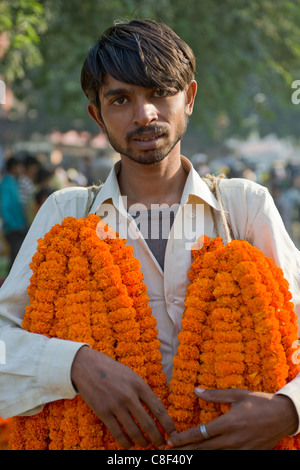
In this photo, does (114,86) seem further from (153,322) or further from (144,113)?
(153,322)

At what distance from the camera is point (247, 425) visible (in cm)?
169

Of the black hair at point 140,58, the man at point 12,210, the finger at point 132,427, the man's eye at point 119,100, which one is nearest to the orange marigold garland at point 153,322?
the finger at point 132,427

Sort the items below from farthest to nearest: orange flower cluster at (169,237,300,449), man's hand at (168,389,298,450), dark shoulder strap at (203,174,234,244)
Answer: dark shoulder strap at (203,174,234,244)
orange flower cluster at (169,237,300,449)
man's hand at (168,389,298,450)

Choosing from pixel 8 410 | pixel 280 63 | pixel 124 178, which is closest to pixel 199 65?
pixel 280 63

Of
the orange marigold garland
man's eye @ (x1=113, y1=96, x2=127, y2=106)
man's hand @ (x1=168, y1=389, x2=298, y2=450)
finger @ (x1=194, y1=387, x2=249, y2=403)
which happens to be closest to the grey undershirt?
the orange marigold garland

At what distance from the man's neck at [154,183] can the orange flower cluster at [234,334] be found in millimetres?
423

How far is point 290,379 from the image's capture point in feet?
6.10

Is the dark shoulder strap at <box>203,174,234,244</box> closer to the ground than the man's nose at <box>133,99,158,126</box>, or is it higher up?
closer to the ground

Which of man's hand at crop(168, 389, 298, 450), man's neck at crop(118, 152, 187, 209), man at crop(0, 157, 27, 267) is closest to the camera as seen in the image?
man's hand at crop(168, 389, 298, 450)

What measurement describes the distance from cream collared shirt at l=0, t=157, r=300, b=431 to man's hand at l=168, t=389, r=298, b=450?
0.13 metres

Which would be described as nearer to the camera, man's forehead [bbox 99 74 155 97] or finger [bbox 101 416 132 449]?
finger [bbox 101 416 132 449]

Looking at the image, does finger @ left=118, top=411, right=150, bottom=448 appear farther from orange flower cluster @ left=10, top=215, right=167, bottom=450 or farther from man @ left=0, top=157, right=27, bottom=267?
man @ left=0, top=157, right=27, bottom=267

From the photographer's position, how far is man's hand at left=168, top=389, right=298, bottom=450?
1.69 metres

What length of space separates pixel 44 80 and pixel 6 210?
10.2 ft
